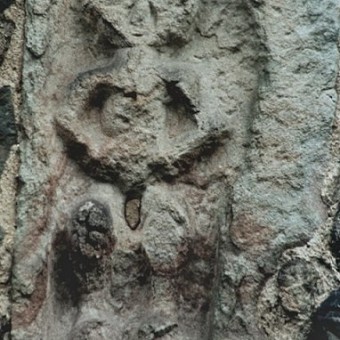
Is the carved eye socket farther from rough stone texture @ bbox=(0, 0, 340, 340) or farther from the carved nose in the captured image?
the carved nose

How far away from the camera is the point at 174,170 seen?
117 cm

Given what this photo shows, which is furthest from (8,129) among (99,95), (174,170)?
(174,170)

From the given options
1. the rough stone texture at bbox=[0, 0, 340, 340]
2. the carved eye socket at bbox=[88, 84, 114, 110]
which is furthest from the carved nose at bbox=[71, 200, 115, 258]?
the carved eye socket at bbox=[88, 84, 114, 110]

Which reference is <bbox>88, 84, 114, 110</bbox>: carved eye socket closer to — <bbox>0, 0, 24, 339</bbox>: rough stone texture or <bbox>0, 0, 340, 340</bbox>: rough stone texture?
<bbox>0, 0, 340, 340</bbox>: rough stone texture

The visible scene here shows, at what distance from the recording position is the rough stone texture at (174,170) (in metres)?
1.11

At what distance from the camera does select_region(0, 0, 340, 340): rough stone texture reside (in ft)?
3.65

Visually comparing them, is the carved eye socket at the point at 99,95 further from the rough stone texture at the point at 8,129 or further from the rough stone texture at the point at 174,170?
the rough stone texture at the point at 8,129

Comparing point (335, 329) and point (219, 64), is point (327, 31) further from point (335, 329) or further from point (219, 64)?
point (335, 329)

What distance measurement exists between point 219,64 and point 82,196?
0.26 m

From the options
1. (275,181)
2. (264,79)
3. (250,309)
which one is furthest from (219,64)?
(250,309)

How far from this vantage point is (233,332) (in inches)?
43.6

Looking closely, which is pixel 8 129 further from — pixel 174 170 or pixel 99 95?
pixel 174 170

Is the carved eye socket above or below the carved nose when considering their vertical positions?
above

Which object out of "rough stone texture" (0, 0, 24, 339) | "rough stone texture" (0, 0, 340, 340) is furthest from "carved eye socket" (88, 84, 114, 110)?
"rough stone texture" (0, 0, 24, 339)
